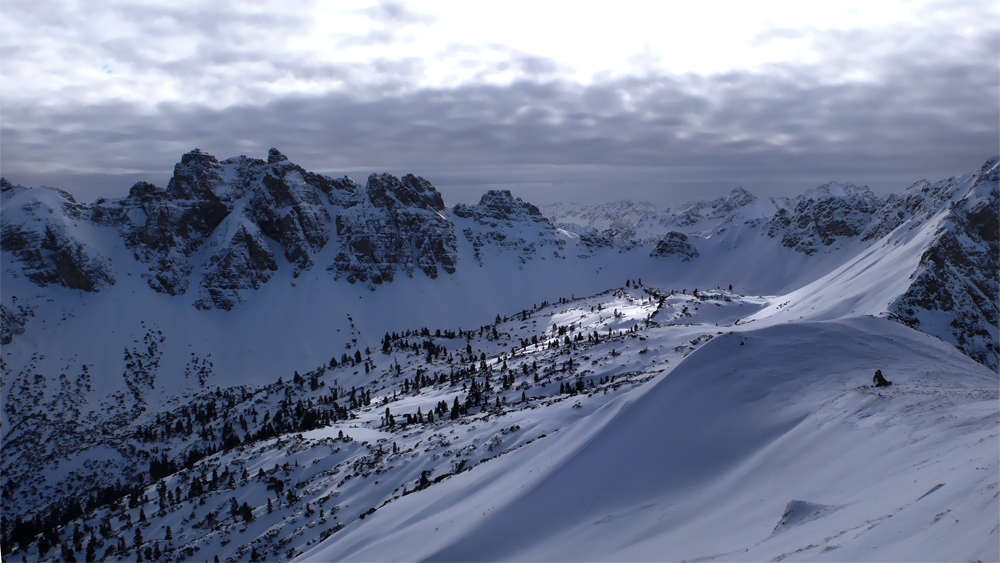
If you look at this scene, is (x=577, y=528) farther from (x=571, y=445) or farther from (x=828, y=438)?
(x=828, y=438)

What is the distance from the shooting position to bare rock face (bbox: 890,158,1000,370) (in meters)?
117

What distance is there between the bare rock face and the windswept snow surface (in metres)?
88.8

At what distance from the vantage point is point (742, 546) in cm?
1986

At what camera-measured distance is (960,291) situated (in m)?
128

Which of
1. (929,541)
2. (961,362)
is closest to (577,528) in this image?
(929,541)

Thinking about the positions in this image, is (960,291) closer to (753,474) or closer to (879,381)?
(879,381)

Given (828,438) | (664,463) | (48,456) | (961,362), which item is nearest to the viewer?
(828,438)

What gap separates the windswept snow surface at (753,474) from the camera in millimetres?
17359

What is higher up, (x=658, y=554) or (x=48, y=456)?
(x=658, y=554)

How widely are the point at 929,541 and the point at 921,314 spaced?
12854cm

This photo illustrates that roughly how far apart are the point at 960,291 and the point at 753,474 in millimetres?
141445

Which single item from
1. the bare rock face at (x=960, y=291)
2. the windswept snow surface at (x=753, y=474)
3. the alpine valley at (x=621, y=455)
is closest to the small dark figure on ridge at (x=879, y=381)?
the windswept snow surface at (x=753, y=474)

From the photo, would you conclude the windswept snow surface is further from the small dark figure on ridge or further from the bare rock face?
the bare rock face

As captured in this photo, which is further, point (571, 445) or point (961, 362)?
point (961, 362)
